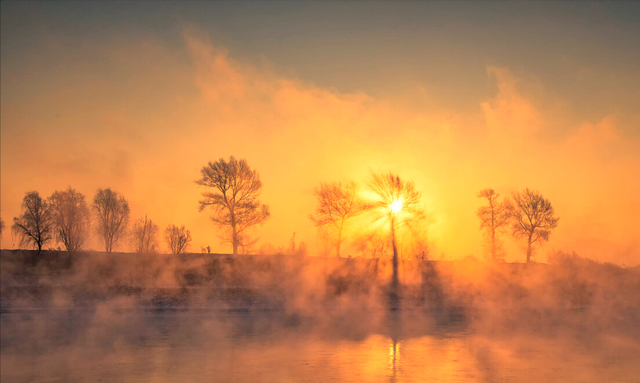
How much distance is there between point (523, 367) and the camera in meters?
12.9

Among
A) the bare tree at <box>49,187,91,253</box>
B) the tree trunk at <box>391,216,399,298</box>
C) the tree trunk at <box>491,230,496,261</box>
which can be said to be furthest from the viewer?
the tree trunk at <box>491,230,496,261</box>

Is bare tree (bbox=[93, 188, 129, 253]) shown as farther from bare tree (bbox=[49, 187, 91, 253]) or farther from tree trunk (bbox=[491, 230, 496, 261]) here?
tree trunk (bbox=[491, 230, 496, 261])

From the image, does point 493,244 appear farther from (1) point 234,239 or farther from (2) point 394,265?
(1) point 234,239

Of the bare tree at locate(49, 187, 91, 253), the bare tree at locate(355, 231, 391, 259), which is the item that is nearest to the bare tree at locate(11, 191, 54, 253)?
the bare tree at locate(49, 187, 91, 253)

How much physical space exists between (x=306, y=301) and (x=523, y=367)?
1871cm

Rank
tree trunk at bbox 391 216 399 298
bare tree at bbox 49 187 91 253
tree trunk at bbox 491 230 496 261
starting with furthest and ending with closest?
tree trunk at bbox 491 230 496 261 < bare tree at bbox 49 187 91 253 < tree trunk at bbox 391 216 399 298

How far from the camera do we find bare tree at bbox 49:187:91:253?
43.3 meters

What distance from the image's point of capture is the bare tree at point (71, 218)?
4328 centimetres

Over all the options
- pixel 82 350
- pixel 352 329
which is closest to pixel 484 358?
pixel 352 329

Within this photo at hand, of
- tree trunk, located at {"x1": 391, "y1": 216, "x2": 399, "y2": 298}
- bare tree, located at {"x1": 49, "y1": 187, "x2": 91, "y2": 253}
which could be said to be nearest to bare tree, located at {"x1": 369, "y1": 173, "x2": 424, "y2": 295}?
tree trunk, located at {"x1": 391, "y1": 216, "x2": 399, "y2": 298}

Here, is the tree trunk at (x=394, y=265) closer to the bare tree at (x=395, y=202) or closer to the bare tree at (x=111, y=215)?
the bare tree at (x=395, y=202)

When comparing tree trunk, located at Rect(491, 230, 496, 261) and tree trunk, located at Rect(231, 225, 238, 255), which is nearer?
tree trunk, located at Rect(231, 225, 238, 255)

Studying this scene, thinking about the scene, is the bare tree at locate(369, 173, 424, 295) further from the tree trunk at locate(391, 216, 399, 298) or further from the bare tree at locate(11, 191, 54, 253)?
the bare tree at locate(11, 191, 54, 253)

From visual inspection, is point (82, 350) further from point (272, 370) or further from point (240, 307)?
point (240, 307)
